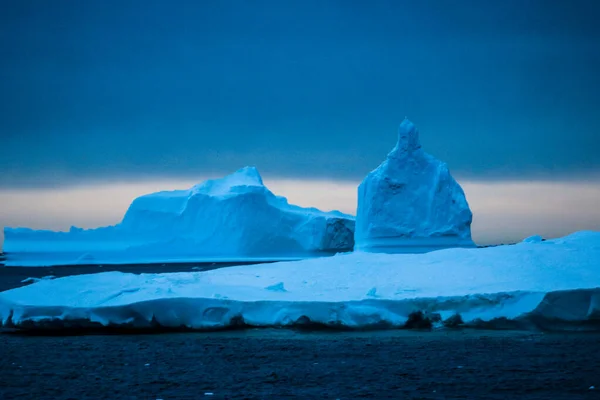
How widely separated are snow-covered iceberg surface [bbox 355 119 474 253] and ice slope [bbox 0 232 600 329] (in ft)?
50.9

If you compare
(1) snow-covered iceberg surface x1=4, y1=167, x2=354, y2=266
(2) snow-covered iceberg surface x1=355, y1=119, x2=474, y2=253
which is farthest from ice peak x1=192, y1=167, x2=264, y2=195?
(2) snow-covered iceberg surface x1=355, y1=119, x2=474, y2=253

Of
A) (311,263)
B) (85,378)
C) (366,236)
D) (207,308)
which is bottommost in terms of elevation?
(85,378)

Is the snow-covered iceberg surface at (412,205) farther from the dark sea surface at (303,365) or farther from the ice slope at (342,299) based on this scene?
the dark sea surface at (303,365)

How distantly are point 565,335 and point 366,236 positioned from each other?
18022 mm

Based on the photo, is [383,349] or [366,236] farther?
[366,236]

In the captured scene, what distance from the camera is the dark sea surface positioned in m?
6.54

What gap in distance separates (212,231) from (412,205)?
17588mm

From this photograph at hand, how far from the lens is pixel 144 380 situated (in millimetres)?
7207

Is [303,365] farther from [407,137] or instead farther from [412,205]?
[407,137]

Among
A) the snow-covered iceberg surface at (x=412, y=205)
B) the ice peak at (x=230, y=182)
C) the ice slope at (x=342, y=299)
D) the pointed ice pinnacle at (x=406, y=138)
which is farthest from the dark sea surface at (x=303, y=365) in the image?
the ice peak at (x=230, y=182)

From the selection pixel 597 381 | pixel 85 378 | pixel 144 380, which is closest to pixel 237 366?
pixel 144 380

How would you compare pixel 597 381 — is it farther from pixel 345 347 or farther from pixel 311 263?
pixel 311 263

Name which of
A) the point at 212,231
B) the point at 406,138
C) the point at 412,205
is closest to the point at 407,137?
the point at 406,138

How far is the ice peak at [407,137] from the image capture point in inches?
1095
